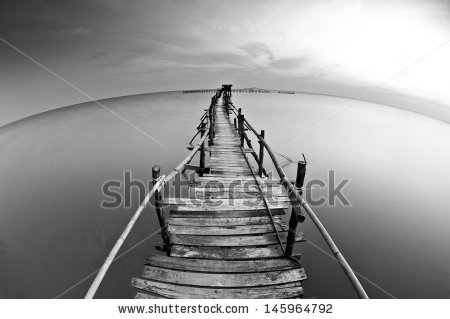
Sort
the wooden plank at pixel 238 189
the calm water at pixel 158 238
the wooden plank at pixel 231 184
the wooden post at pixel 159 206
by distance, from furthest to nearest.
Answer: the calm water at pixel 158 238
the wooden plank at pixel 231 184
the wooden plank at pixel 238 189
the wooden post at pixel 159 206

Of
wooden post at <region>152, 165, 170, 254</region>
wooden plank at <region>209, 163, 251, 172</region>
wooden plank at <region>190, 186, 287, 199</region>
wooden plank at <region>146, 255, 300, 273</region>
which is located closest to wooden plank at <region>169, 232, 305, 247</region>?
wooden post at <region>152, 165, 170, 254</region>

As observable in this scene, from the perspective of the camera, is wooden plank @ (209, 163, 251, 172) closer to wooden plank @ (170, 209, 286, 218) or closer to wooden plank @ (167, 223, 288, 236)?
wooden plank @ (170, 209, 286, 218)

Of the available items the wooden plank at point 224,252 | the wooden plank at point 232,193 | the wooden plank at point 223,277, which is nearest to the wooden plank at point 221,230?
the wooden plank at point 224,252

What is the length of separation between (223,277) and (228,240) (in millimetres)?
873

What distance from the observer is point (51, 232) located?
461 inches

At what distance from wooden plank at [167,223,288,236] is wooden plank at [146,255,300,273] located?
0.68 metres

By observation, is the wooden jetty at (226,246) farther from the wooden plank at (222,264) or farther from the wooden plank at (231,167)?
the wooden plank at (231,167)

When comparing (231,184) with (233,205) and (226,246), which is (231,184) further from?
(226,246)

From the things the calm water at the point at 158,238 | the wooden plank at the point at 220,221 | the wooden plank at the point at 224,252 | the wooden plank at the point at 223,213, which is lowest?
the calm water at the point at 158,238

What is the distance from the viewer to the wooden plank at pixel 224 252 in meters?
4.04

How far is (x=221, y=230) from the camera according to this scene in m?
4.64
